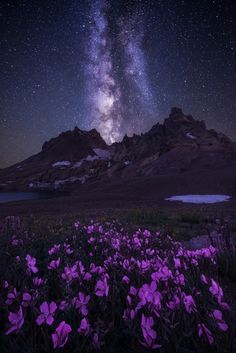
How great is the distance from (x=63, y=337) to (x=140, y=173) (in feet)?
345

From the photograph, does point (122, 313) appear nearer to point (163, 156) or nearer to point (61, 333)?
point (61, 333)

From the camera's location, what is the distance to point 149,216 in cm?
1580

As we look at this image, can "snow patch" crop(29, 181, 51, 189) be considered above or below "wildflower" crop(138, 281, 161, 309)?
above

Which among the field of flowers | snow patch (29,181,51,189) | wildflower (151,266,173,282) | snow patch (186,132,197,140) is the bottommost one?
the field of flowers

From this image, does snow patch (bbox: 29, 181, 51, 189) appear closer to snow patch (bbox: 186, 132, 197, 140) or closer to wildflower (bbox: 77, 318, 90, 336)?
snow patch (bbox: 186, 132, 197, 140)

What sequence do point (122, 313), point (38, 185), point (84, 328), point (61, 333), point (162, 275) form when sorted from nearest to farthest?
point (61, 333) < point (84, 328) < point (162, 275) < point (122, 313) < point (38, 185)

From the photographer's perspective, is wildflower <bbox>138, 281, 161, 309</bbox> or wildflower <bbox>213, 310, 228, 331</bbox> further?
wildflower <bbox>138, 281, 161, 309</bbox>

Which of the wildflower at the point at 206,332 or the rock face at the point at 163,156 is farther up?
the rock face at the point at 163,156

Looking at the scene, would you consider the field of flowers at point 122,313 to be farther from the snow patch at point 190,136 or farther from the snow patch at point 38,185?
the snow patch at point 38,185

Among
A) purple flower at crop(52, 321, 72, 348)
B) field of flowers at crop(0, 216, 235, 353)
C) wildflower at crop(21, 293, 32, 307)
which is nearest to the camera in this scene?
purple flower at crop(52, 321, 72, 348)

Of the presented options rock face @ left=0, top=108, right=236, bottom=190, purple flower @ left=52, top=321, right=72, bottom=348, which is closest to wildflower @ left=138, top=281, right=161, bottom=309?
purple flower @ left=52, top=321, right=72, bottom=348

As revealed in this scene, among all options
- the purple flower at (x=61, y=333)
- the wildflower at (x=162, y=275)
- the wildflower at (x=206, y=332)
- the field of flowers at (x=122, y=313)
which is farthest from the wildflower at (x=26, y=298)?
the wildflower at (x=206, y=332)

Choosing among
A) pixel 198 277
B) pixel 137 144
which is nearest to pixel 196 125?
pixel 137 144

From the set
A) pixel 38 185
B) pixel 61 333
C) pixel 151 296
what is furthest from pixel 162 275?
pixel 38 185
